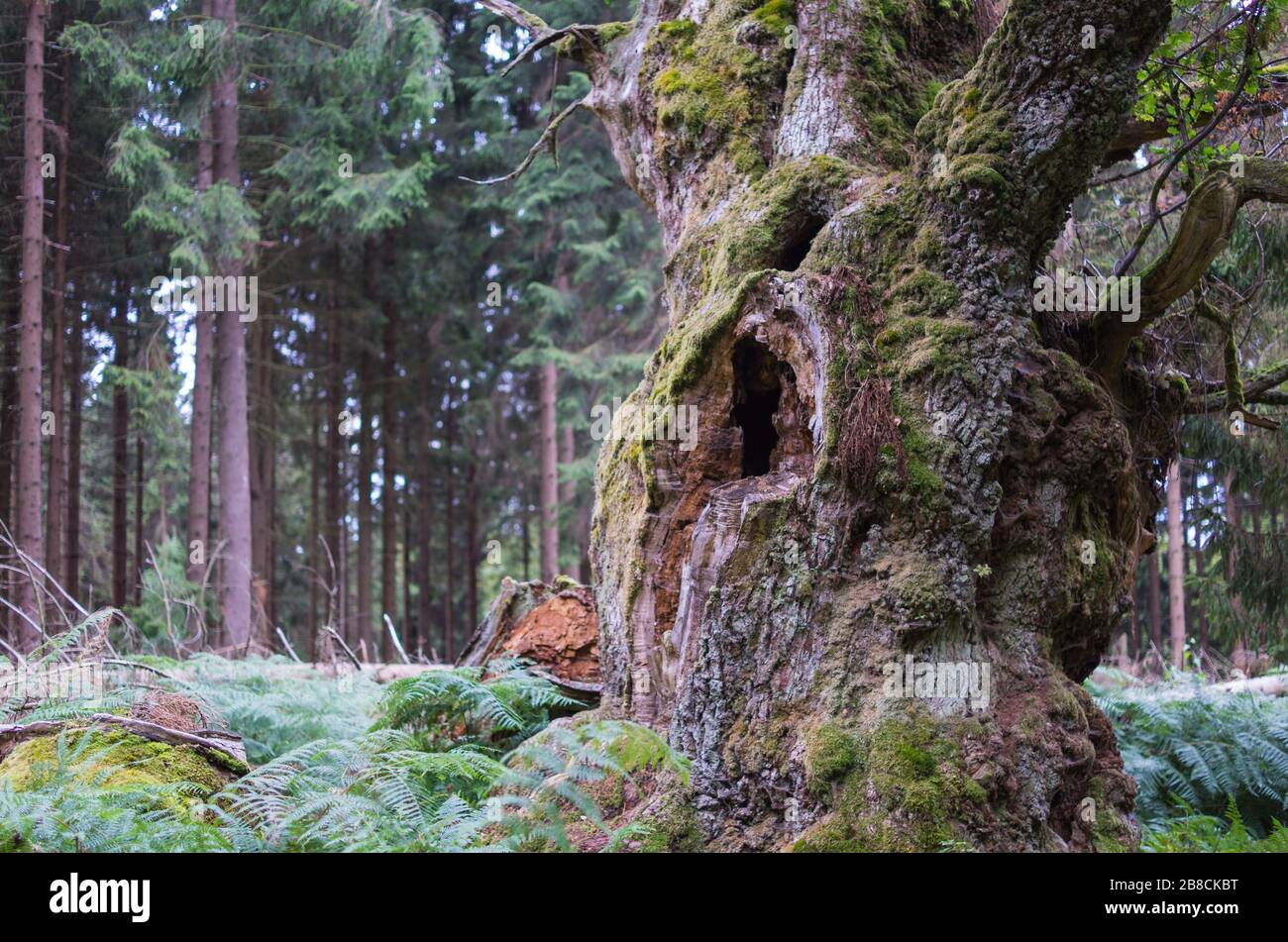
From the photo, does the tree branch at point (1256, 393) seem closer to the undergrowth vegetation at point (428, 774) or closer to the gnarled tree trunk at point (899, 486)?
the gnarled tree trunk at point (899, 486)

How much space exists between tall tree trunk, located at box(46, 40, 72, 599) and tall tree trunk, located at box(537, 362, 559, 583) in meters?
8.62

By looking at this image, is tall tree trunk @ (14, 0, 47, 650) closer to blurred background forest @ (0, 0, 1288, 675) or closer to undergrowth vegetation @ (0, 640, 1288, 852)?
blurred background forest @ (0, 0, 1288, 675)

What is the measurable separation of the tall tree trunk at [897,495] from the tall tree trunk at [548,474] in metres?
14.5

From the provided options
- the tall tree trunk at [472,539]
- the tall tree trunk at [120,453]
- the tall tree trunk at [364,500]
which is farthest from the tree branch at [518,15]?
the tall tree trunk at [472,539]

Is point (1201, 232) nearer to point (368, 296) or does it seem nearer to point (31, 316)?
point (31, 316)

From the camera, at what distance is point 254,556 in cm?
1975

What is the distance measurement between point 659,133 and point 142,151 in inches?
448

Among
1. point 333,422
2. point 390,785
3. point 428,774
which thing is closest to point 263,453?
point 333,422

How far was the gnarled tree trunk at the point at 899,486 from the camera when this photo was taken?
3.75m

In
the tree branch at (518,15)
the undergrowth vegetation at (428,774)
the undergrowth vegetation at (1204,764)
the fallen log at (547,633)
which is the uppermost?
the tree branch at (518,15)

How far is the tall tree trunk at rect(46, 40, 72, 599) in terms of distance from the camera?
46.3 ft

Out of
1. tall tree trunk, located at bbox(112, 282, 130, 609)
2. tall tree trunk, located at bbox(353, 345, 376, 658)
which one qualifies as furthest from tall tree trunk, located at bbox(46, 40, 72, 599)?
tall tree trunk, located at bbox(353, 345, 376, 658)
